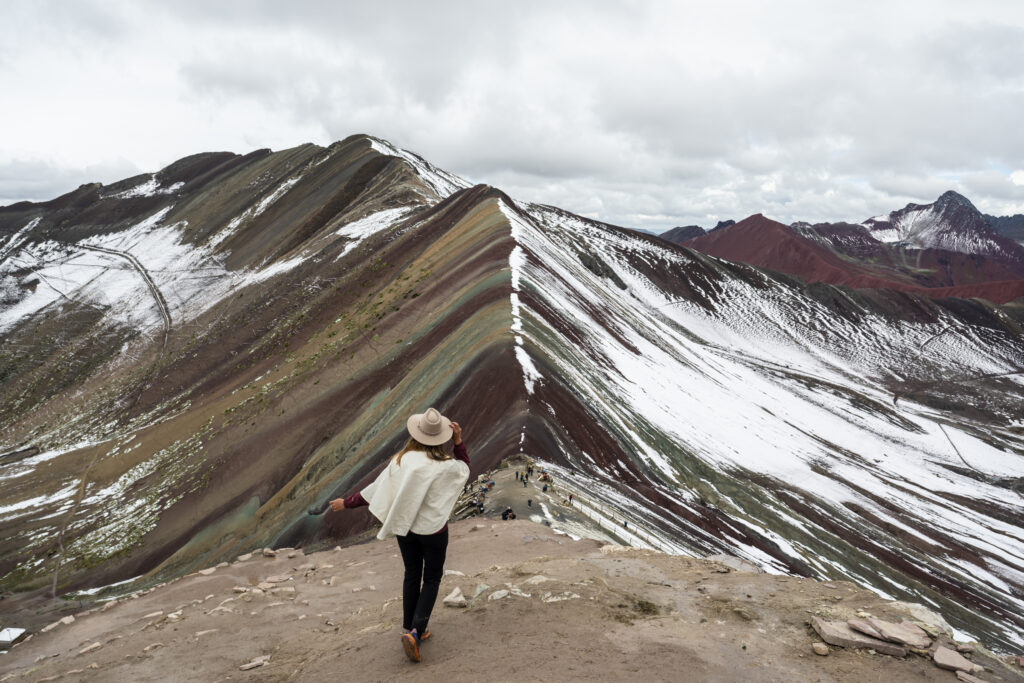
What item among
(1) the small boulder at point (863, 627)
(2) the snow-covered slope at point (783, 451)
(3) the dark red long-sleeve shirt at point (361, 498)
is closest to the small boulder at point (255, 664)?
(3) the dark red long-sleeve shirt at point (361, 498)

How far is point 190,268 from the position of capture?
255 feet

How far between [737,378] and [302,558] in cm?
4757

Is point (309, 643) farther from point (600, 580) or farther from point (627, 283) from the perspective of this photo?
point (627, 283)

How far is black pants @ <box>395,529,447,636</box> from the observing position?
5.88 meters

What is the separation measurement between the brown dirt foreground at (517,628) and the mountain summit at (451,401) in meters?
3.47

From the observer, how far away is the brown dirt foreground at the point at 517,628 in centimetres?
554

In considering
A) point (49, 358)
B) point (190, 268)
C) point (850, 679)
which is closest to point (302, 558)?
point (850, 679)

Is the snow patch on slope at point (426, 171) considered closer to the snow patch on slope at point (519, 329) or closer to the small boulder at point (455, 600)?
the snow patch on slope at point (519, 329)

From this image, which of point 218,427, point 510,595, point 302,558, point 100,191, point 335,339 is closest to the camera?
point 510,595

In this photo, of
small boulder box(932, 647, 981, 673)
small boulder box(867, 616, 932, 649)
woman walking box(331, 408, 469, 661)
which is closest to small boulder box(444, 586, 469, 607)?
woman walking box(331, 408, 469, 661)

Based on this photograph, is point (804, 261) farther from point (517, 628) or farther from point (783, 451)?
point (517, 628)

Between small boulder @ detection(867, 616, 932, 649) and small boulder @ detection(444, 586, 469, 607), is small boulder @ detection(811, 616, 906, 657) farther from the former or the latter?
small boulder @ detection(444, 586, 469, 607)

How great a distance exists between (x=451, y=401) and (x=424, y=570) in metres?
14.2

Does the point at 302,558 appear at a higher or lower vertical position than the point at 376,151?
lower
